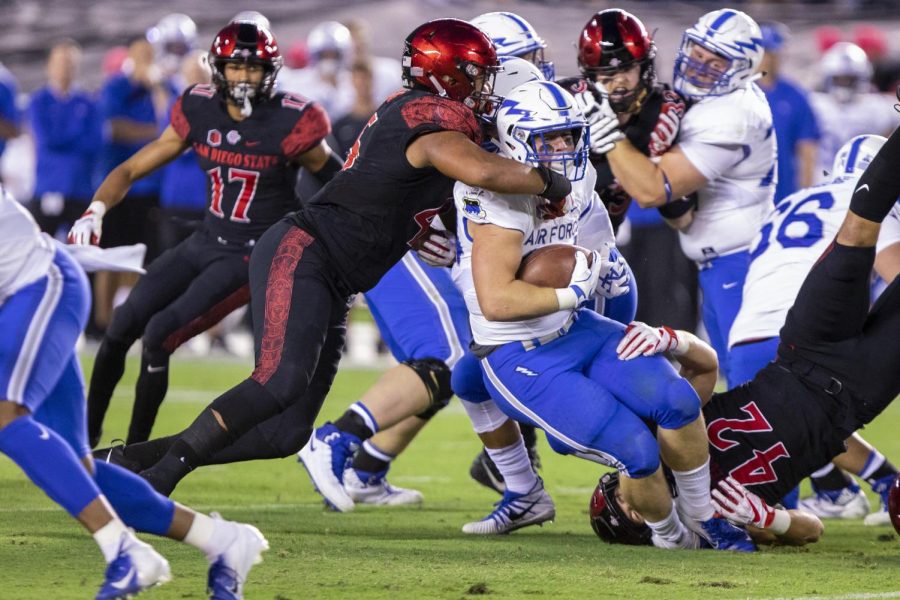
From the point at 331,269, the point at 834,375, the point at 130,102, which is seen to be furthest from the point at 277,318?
the point at 130,102

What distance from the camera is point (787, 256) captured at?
5551 mm

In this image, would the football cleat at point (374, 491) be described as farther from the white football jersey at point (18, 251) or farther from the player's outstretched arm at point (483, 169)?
the white football jersey at point (18, 251)

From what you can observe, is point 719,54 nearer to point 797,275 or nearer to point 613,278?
point 797,275

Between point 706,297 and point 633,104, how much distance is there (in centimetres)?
89

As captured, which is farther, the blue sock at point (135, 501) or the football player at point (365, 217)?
the football player at point (365, 217)

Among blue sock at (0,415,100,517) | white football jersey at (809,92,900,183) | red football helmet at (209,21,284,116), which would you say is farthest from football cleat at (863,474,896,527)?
white football jersey at (809,92,900,183)

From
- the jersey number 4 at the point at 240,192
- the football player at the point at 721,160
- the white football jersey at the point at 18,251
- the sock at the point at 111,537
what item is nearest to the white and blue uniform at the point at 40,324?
the white football jersey at the point at 18,251

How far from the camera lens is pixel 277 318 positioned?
4.57 m

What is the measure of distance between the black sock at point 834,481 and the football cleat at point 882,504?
0.15 m

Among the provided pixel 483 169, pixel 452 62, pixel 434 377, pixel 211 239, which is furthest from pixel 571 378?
pixel 211 239

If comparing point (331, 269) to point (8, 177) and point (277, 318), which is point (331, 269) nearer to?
point (277, 318)

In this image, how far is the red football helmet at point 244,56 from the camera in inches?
229

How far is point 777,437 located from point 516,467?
89 centimetres

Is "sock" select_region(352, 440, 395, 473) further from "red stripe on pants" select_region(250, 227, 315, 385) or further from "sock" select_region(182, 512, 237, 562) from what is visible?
"sock" select_region(182, 512, 237, 562)
